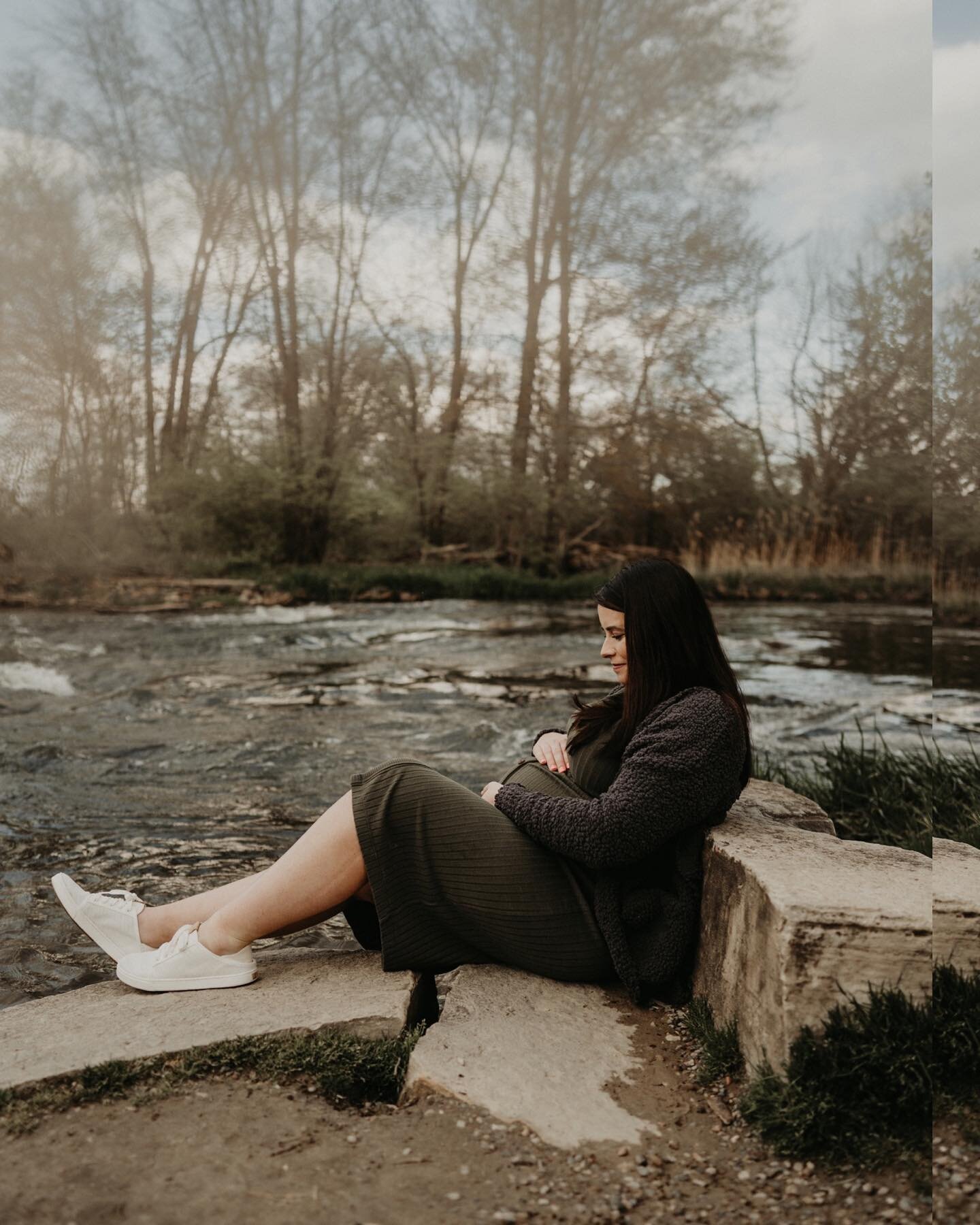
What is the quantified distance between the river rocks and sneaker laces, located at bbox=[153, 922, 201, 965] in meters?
1.22

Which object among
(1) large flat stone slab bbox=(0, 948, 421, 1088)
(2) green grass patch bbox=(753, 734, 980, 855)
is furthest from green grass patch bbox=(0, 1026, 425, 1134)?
(2) green grass patch bbox=(753, 734, 980, 855)

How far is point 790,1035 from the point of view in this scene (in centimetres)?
162

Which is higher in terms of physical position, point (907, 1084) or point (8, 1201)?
point (907, 1084)

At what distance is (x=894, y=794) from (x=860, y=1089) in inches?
89.8

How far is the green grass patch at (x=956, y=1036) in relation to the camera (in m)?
1.56

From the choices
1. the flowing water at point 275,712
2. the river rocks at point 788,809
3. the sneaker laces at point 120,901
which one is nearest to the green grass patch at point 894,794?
the flowing water at point 275,712

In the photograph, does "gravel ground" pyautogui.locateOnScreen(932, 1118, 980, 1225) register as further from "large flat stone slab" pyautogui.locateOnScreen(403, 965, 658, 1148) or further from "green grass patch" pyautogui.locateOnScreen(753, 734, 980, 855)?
"green grass patch" pyautogui.locateOnScreen(753, 734, 980, 855)

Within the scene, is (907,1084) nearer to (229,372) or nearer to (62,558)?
(62,558)

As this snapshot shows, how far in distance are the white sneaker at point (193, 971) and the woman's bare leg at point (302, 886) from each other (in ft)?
0.07

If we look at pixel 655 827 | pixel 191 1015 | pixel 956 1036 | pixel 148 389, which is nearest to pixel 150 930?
pixel 191 1015

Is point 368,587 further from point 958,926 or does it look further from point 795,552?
point 958,926

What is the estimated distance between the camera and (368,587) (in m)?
12.4

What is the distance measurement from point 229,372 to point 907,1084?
1234cm

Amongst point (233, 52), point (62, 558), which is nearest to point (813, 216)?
point (233, 52)
